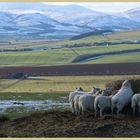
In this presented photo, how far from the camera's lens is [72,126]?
13.5 m

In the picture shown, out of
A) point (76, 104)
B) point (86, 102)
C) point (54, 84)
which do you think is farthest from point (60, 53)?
point (86, 102)

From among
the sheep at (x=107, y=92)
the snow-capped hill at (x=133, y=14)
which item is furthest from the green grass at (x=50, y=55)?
the sheep at (x=107, y=92)

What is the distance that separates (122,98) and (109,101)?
0.38 meters

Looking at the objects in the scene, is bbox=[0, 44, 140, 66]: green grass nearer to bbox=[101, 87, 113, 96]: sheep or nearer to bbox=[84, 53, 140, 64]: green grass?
bbox=[84, 53, 140, 64]: green grass

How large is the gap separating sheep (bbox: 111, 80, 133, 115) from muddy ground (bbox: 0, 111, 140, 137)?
1.01 feet

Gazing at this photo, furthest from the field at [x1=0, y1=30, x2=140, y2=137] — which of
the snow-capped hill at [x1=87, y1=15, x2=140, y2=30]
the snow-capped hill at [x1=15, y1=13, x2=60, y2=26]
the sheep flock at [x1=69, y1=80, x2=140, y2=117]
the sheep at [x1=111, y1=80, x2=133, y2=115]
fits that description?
the sheep at [x1=111, y1=80, x2=133, y2=115]

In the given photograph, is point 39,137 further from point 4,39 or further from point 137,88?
point 4,39

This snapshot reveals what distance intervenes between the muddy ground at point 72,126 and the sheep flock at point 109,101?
26cm

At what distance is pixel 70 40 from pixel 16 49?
75.4 inches

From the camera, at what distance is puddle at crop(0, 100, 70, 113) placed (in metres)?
17.6

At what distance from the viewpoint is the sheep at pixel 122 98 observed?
13914 millimetres

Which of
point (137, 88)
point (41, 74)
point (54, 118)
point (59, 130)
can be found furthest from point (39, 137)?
point (41, 74)

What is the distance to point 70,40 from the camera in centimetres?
1786

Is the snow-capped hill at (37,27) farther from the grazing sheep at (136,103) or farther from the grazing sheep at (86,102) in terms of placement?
the grazing sheep at (136,103)
